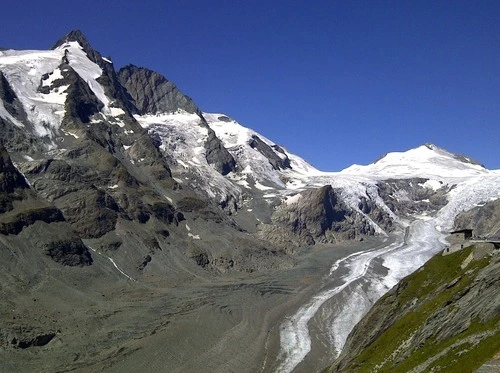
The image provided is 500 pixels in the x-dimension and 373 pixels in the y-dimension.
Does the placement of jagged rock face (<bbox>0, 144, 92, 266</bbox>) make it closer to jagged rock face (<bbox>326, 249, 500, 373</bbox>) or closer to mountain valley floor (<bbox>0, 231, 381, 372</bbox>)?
mountain valley floor (<bbox>0, 231, 381, 372</bbox>)

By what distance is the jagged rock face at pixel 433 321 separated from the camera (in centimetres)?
4609

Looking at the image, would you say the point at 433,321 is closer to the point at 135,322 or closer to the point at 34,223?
the point at 135,322

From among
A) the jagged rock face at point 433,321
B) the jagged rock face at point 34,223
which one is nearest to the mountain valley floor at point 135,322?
the jagged rock face at point 34,223

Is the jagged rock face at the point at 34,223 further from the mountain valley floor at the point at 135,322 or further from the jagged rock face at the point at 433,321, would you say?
the jagged rock face at the point at 433,321

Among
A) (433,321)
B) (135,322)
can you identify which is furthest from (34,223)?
(433,321)

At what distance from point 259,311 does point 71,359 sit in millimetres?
61092

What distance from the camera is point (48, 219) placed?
620 ft

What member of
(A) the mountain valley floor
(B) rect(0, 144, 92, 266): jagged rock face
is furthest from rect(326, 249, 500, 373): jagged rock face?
(B) rect(0, 144, 92, 266): jagged rock face

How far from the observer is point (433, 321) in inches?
2205

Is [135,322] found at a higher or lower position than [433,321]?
higher

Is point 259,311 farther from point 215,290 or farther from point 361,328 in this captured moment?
point 361,328

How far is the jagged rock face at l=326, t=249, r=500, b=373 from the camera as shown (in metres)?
46.1

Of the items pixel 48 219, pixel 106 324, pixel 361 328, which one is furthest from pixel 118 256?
pixel 361 328

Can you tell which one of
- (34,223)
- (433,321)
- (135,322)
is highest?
(34,223)
